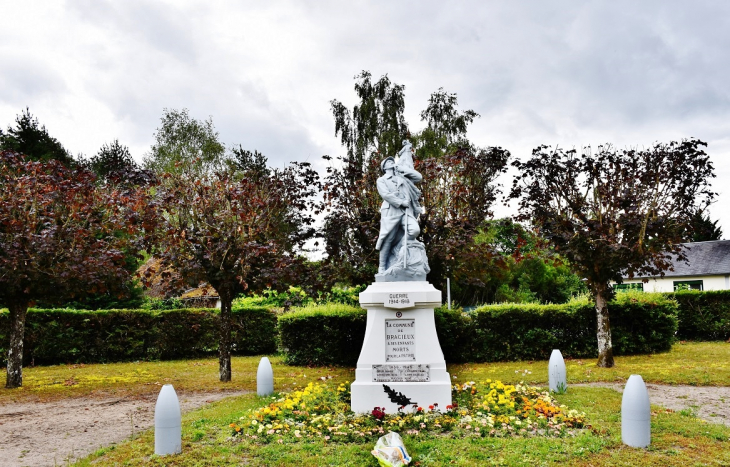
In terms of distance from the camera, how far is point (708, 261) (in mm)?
26625

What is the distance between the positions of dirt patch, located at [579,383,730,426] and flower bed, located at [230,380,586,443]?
1.80 metres

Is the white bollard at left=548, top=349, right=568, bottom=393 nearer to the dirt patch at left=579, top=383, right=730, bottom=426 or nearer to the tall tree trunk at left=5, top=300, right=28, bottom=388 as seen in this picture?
the dirt patch at left=579, top=383, right=730, bottom=426

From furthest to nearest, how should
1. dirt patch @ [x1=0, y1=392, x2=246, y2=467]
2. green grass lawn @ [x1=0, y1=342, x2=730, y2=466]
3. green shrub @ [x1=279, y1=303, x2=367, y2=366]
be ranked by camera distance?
green shrub @ [x1=279, y1=303, x2=367, y2=366] < dirt patch @ [x1=0, y1=392, x2=246, y2=467] < green grass lawn @ [x1=0, y1=342, x2=730, y2=466]

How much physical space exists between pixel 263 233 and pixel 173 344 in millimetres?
6258

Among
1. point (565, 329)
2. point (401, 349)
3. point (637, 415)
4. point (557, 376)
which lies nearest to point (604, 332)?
point (565, 329)

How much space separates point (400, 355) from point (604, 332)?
6.08 meters

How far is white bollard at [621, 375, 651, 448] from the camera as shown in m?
5.33

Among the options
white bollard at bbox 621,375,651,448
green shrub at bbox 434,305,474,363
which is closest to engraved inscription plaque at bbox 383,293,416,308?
white bollard at bbox 621,375,651,448

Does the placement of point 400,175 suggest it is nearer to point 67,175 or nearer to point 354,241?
point 354,241

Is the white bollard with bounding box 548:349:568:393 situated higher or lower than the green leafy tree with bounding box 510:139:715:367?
lower

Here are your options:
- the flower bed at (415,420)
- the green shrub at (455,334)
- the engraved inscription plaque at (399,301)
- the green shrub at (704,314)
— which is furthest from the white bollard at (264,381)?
the green shrub at (704,314)

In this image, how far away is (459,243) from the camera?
11.9m

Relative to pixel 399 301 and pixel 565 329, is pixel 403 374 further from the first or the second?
pixel 565 329

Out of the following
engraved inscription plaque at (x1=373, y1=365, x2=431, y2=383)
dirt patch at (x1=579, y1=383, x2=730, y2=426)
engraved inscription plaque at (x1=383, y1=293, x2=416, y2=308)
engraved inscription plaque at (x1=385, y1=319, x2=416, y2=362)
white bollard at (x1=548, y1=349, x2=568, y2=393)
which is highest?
engraved inscription plaque at (x1=383, y1=293, x2=416, y2=308)
